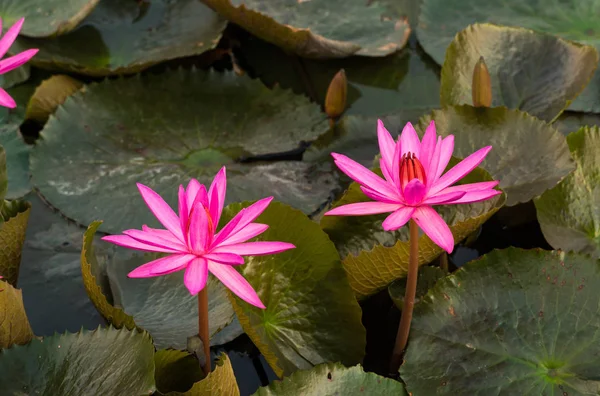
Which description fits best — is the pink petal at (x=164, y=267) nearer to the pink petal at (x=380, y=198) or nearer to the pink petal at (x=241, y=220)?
the pink petal at (x=241, y=220)

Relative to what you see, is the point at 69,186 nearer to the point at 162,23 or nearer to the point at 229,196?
the point at 229,196

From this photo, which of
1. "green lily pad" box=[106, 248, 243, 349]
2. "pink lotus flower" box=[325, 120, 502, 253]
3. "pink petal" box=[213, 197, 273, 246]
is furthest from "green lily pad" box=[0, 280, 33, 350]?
"pink lotus flower" box=[325, 120, 502, 253]

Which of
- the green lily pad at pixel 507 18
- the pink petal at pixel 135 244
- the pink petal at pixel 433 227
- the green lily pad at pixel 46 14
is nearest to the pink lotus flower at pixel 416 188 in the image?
the pink petal at pixel 433 227

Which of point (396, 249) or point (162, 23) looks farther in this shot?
point (162, 23)

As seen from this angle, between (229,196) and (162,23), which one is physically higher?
(162,23)

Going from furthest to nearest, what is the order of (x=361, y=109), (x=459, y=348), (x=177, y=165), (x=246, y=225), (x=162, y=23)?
(x=162, y=23)
(x=361, y=109)
(x=177, y=165)
(x=459, y=348)
(x=246, y=225)

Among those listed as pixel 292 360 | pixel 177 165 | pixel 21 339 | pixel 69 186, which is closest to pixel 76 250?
pixel 69 186

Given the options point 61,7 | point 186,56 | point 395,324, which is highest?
point 61,7

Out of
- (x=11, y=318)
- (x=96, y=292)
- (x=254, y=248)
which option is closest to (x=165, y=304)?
(x=96, y=292)
